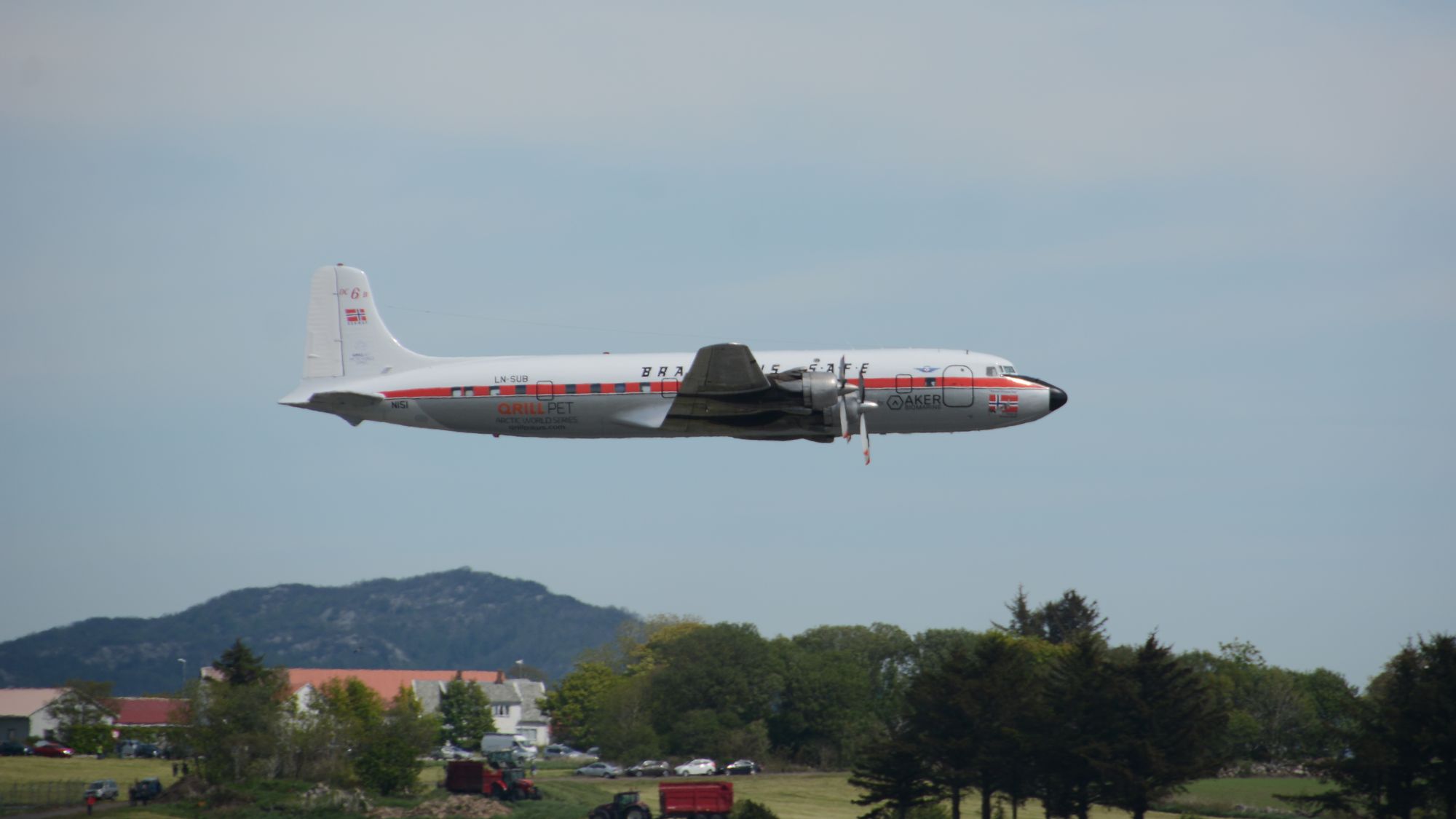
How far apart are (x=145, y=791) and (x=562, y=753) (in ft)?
171

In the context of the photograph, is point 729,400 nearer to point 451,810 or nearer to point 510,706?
point 451,810

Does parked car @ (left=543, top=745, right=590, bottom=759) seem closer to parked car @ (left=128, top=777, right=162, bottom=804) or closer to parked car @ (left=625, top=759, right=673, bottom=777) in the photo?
parked car @ (left=625, top=759, right=673, bottom=777)

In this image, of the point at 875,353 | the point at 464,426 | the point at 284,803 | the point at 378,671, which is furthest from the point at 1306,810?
the point at 378,671

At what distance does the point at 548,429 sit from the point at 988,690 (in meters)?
21.3

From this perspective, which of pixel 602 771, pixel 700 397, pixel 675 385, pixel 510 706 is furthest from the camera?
pixel 510 706

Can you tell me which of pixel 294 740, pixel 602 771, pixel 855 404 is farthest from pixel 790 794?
pixel 855 404

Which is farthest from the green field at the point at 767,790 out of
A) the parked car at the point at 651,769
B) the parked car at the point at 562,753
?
the parked car at the point at 562,753

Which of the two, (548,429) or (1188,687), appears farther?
(1188,687)

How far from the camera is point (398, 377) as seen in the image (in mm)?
50188

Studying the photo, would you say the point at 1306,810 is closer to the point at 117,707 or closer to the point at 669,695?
the point at 669,695

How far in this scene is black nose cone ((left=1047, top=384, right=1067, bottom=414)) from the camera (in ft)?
161

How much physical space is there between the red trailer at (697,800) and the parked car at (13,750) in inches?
2161

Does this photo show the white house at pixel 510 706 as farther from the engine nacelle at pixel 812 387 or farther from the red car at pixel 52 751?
the engine nacelle at pixel 812 387

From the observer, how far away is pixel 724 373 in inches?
1757
